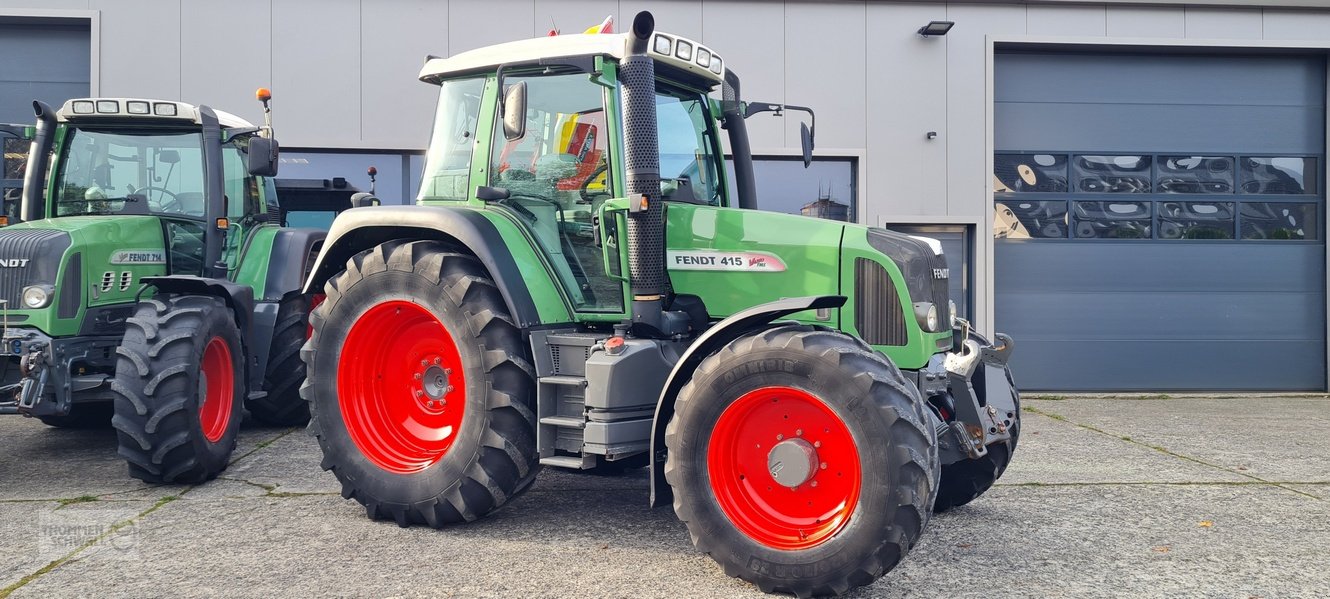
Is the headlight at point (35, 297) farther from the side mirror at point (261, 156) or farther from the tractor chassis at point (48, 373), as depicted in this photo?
the side mirror at point (261, 156)

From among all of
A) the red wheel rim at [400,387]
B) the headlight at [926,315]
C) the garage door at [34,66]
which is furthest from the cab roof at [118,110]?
the garage door at [34,66]

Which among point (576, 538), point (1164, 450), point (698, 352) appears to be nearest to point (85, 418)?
point (576, 538)

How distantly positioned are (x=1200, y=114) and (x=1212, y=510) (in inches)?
318

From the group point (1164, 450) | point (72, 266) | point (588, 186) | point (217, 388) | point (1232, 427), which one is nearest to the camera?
point (588, 186)

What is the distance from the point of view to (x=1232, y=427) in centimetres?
854

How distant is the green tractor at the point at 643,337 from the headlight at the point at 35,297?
1.79m

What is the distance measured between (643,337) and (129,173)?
4.26 m

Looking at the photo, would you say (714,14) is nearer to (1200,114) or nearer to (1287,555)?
(1200,114)

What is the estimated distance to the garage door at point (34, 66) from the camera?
10.5m

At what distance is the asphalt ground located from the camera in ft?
12.0

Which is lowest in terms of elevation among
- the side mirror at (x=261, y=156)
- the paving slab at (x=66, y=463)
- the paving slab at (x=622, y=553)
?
the paving slab at (x=622, y=553)

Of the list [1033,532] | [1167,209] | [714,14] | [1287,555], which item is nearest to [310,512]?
[1033,532]

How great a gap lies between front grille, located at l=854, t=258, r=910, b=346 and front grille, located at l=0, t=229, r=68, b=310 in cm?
466

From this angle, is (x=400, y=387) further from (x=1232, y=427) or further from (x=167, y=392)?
(x=1232, y=427)
